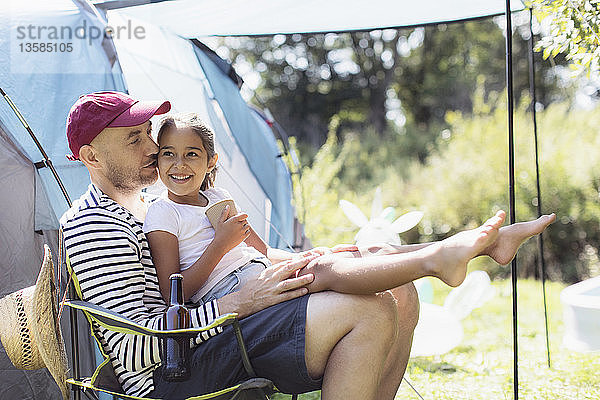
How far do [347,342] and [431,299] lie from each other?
220cm

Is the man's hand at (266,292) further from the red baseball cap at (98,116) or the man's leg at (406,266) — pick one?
the red baseball cap at (98,116)

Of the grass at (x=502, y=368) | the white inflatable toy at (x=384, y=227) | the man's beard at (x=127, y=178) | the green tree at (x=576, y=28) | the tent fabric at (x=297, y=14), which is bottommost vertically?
the grass at (x=502, y=368)

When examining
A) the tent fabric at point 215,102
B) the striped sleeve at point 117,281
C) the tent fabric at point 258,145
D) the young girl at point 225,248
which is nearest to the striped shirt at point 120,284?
the striped sleeve at point 117,281

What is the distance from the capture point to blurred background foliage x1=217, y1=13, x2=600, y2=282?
5.59 m

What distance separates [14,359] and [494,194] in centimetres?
505

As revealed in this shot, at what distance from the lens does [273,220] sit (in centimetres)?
328

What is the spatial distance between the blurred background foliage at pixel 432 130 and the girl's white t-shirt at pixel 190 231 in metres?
1.35

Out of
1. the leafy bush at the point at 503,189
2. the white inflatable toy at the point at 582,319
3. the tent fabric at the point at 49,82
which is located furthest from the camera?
the leafy bush at the point at 503,189

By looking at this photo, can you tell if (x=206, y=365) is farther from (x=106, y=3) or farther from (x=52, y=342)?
(x=106, y=3)

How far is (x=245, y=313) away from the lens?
148 centimetres

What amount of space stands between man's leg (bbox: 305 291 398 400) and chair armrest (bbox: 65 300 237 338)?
0.19m

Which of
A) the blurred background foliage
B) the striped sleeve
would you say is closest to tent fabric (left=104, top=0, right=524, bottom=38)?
the blurred background foliage

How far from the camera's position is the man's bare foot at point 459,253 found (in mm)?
1355

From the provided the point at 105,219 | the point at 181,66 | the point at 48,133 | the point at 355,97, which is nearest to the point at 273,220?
the point at 181,66
